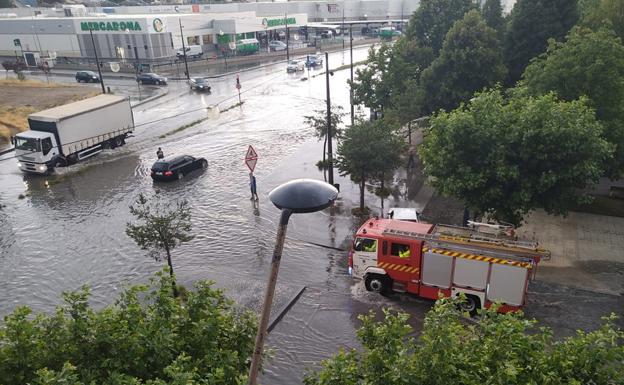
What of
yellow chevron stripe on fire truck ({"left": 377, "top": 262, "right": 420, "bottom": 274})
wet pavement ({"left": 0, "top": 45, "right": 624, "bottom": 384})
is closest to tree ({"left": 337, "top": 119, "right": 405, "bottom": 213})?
wet pavement ({"left": 0, "top": 45, "right": 624, "bottom": 384})

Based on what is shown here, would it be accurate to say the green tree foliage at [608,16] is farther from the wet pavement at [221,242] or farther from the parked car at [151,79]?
the parked car at [151,79]

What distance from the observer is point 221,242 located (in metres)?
19.3

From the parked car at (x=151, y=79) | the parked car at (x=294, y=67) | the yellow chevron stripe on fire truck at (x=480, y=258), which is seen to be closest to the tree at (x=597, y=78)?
the yellow chevron stripe on fire truck at (x=480, y=258)

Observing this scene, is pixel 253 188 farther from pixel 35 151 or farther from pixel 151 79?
pixel 151 79

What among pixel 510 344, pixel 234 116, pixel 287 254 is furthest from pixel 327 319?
pixel 234 116

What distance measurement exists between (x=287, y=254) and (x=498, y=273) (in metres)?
7.93

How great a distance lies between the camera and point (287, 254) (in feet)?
60.5

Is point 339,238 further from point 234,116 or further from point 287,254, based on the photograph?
point 234,116

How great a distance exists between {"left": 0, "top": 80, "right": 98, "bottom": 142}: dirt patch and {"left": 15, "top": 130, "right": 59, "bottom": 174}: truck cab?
9.29 m

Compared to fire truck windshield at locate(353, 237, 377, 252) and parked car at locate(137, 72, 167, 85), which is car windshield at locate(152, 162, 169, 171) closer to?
fire truck windshield at locate(353, 237, 377, 252)

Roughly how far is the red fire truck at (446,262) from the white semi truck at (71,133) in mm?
20689

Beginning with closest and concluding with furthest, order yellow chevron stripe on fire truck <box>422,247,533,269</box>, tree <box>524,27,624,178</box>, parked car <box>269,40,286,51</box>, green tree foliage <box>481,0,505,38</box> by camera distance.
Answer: yellow chevron stripe on fire truck <box>422,247,533,269</box>, tree <box>524,27,624,178</box>, green tree foliage <box>481,0,505,38</box>, parked car <box>269,40,286,51</box>

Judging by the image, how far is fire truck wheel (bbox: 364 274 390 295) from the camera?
15.5m

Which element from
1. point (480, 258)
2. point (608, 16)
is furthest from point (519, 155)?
point (608, 16)
